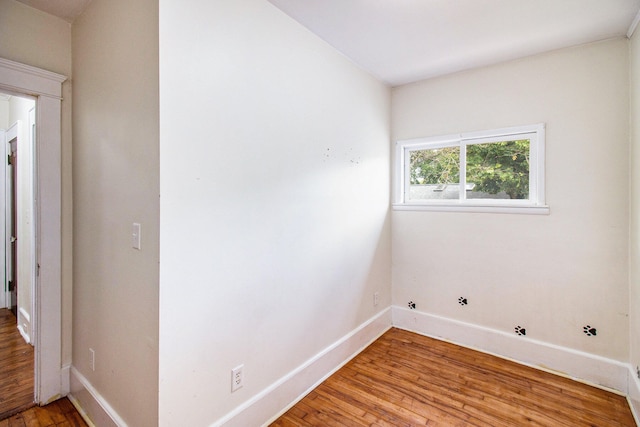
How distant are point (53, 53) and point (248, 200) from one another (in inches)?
61.7

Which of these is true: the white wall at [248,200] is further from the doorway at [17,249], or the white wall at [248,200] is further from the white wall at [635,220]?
the white wall at [635,220]

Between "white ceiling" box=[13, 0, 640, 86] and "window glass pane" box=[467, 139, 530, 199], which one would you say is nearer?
"white ceiling" box=[13, 0, 640, 86]

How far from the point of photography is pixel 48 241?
1982 mm

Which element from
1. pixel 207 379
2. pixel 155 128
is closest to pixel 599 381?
pixel 207 379

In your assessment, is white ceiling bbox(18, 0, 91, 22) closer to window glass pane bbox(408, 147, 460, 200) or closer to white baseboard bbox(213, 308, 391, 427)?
white baseboard bbox(213, 308, 391, 427)

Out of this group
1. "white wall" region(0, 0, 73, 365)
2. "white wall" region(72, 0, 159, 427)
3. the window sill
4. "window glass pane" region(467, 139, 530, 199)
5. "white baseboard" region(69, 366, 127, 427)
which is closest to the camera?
"white wall" region(72, 0, 159, 427)

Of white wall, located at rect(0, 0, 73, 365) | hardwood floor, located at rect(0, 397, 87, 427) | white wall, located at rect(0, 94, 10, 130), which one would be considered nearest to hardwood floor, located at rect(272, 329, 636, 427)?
hardwood floor, located at rect(0, 397, 87, 427)

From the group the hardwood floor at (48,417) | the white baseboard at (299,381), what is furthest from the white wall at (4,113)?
the white baseboard at (299,381)

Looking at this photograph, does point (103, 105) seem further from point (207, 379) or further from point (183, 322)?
point (207, 379)

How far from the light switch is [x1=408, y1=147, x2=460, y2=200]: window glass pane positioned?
99.6 inches

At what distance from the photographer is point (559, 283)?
8.01 feet

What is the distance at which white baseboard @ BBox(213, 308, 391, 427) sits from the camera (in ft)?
5.76

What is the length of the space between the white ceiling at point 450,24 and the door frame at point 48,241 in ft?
1.78

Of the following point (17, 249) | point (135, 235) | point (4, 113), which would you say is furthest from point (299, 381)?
point (4, 113)
